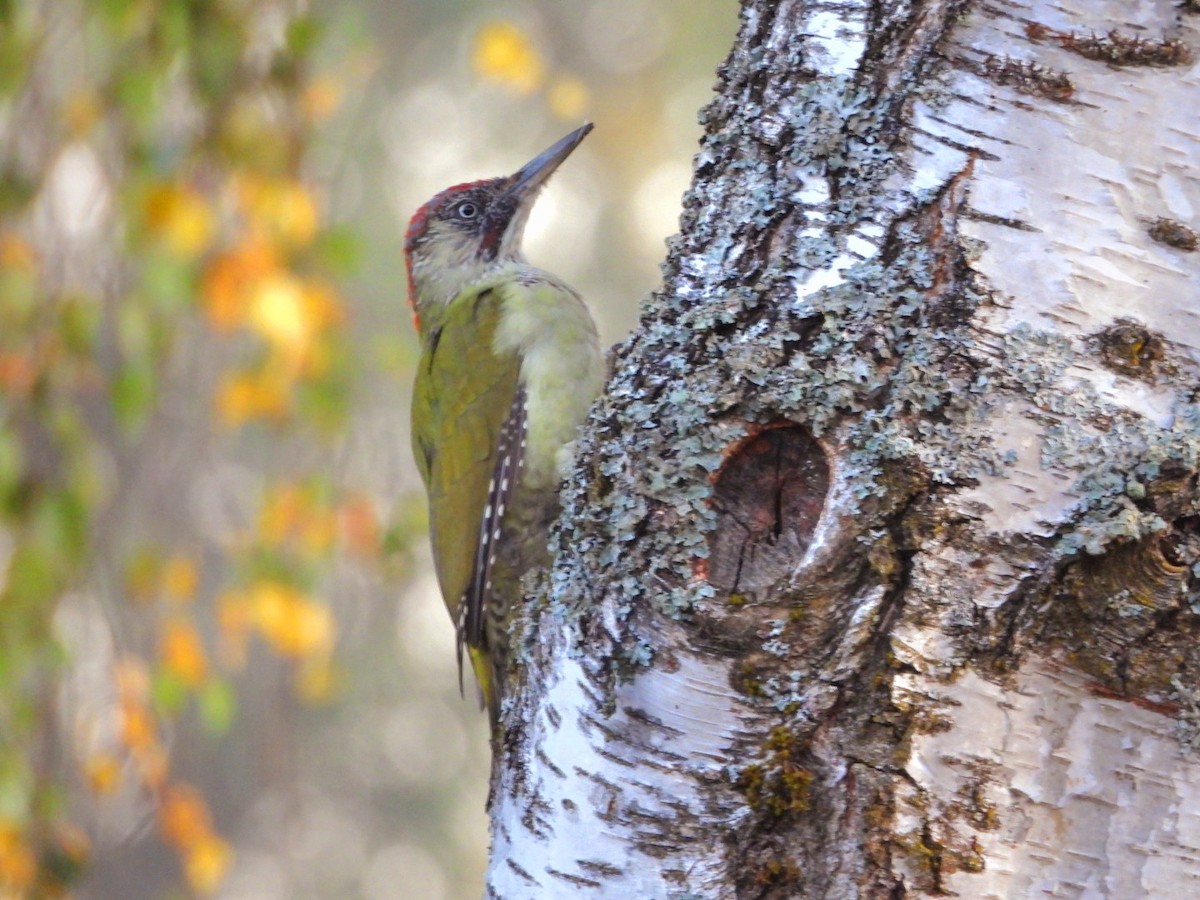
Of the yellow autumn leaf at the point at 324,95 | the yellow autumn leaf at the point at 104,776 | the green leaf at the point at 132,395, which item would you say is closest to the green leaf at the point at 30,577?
the green leaf at the point at 132,395

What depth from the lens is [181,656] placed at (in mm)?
3900

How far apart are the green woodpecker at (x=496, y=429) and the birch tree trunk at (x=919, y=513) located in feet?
4.32

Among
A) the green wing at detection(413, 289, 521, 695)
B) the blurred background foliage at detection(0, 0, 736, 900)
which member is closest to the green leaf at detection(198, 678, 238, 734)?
the blurred background foliage at detection(0, 0, 736, 900)

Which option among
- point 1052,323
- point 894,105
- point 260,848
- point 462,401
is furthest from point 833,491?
point 260,848

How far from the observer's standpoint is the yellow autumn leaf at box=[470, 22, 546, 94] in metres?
6.24

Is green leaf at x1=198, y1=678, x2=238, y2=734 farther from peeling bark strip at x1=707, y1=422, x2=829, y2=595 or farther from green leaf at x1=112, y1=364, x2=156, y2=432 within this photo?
peeling bark strip at x1=707, y1=422, x2=829, y2=595

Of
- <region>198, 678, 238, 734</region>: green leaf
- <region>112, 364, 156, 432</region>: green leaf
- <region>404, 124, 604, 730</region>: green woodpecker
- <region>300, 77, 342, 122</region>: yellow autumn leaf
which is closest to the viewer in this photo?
<region>404, 124, 604, 730</region>: green woodpecker

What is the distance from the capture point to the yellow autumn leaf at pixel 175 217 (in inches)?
135

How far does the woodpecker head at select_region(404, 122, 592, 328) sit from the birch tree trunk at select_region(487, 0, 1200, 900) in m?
2.43

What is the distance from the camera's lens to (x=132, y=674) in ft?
12.4

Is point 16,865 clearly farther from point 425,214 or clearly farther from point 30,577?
point 425,214

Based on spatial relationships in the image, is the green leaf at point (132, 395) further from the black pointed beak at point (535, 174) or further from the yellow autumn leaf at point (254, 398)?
the black pointed beak at point (535, 174)

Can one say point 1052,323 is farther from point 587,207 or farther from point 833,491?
point 587,207

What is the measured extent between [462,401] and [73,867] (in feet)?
5.96
